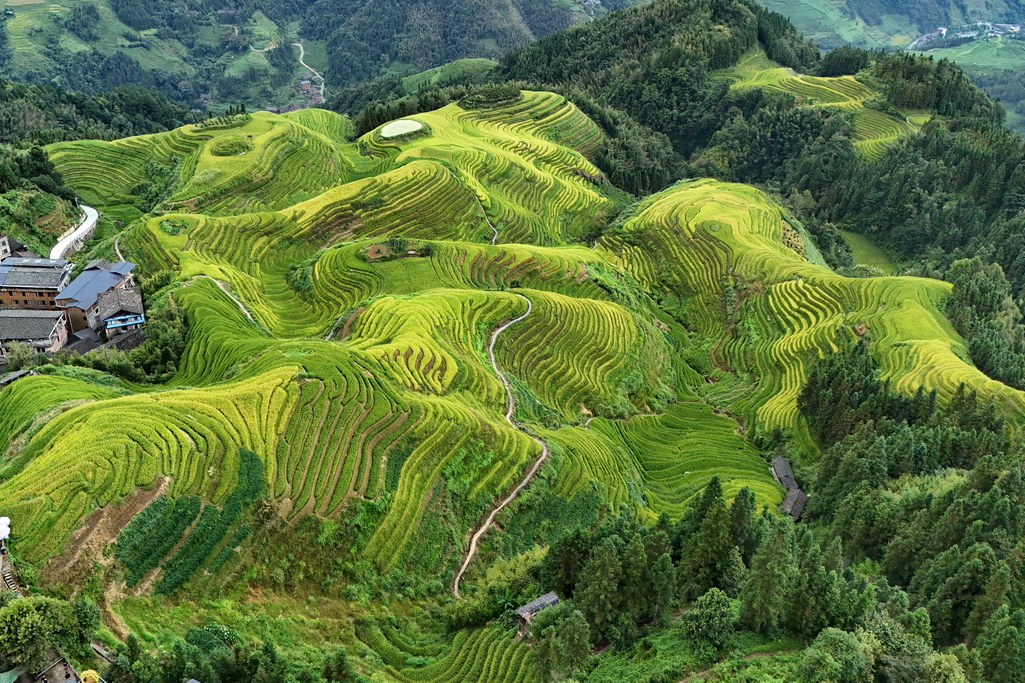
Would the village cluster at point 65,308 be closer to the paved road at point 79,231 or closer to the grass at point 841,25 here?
the paved road at point 79,231

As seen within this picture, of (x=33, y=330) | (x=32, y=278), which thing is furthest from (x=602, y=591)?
(x=32, y=278)

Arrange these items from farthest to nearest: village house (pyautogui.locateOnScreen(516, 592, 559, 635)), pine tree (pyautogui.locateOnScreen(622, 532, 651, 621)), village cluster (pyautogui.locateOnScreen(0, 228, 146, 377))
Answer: village cluster (pyautogui.locateOnScreen(0, 228, 146, 377)) → village house (pyautogui.locateOnScreen(516, 592, 559, 635)) → pine tree (pyautogui.locateOnScreen(622, 532, 651, 621))

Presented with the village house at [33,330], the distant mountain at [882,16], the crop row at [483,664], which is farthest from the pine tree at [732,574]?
the distant mountain at [882,16]

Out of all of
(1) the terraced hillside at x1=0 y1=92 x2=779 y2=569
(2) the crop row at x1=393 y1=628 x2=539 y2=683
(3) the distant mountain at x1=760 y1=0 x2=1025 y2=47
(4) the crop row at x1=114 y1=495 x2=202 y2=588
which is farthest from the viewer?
(3) the distant mountain at x1=760 y1=0 x2=1025 y2=47

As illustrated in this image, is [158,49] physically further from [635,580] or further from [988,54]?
[988,54]

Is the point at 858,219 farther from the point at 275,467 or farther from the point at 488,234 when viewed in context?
the point at 275,467

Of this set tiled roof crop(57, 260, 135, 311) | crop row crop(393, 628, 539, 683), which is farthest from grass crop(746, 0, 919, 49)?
crop row crop(393, 628, 539, 683)

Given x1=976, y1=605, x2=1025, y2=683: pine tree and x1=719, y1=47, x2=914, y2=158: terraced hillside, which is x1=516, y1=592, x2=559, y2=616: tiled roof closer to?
x1=976, y1=605, x2=1025, y2=683: pine tree
